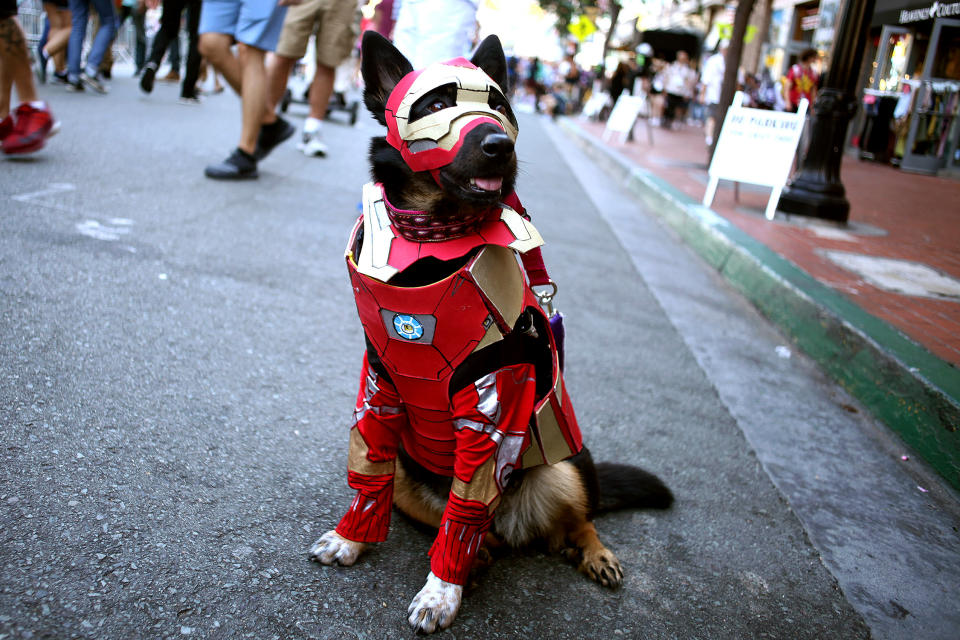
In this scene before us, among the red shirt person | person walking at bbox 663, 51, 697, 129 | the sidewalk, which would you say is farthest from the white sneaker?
person walking at bbox 663, 51, 697, 129

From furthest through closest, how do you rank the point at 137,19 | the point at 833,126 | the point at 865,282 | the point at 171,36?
the point at 137,19 → the point at 171,36 → the point at 833,126 → the point at 865,282

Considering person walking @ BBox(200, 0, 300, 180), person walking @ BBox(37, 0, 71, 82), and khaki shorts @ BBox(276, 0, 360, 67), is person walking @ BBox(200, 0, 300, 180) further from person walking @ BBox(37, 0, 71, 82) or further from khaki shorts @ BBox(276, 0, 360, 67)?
person walking @ BBox(37, 0, 71, 82)

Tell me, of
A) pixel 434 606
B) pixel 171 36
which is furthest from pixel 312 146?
pixel 434 606

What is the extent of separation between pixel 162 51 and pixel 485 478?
420 inches

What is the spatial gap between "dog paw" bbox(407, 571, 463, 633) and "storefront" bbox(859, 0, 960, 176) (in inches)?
586

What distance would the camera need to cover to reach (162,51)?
10.5 metres

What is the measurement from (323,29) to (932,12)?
12.4m

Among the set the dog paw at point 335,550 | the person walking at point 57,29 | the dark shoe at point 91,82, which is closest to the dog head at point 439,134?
the dog paw at point 335,550

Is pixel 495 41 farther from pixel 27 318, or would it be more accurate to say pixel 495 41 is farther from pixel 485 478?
pixel 27 318

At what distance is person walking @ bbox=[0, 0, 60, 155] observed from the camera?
17.1 feet

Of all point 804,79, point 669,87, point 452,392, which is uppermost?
point 669,87

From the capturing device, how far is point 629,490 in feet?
8.06

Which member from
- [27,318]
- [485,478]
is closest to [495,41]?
[485,478]

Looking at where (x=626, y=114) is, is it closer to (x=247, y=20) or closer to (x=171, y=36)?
(x=171, y=36)
